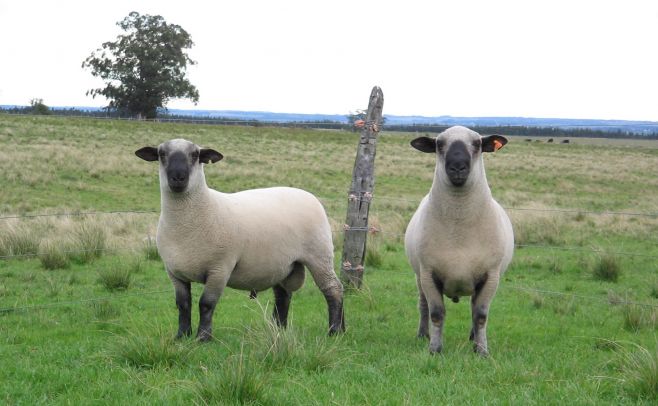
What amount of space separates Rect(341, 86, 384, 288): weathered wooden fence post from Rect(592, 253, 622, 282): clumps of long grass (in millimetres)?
4020

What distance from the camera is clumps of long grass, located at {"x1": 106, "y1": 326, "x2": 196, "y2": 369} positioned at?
5.61 metres

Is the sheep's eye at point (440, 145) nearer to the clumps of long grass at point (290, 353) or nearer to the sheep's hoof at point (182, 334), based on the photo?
the clumps of long grass at point (290, 353)

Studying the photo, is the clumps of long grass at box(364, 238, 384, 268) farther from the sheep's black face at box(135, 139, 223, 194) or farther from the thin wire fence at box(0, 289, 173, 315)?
the sheep's black face at box(135, 139, 223, 194)

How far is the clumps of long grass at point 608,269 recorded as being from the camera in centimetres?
1112

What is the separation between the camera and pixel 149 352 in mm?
5621

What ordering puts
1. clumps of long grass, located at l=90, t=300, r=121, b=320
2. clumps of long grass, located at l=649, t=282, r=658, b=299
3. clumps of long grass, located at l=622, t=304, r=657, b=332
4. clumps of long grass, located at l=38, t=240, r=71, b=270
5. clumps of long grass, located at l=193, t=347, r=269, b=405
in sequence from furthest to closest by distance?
1. clumps of long grass, located at l=38, t=240, r=71, b=270
2. clumps of long grass, located at l=649, t=282, r=658, b=299
3. clumps of long grass, located at l=90, t=300, r=121, b=320
4. clumps of long grass, located at l=622, t=304, r=657, b=332
5. clumps of long grass, located at l=193, t=347, r=269, b=405

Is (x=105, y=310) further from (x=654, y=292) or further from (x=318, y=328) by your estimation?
(x=654, y=292)

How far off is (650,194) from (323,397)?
89.3ft

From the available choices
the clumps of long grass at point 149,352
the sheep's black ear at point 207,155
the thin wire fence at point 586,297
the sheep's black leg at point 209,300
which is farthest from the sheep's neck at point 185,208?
the thin wire fence at point 586,297

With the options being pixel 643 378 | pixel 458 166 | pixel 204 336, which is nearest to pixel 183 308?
pixel 204 336

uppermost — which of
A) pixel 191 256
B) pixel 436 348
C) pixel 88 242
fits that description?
pixel 191 256

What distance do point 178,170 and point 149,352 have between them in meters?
1.73

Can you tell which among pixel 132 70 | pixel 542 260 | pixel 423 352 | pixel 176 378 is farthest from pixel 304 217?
pixel 132 70

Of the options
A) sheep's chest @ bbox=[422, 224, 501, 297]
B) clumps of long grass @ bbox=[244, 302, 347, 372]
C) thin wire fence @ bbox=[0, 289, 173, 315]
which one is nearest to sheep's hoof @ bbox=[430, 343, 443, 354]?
sheep's chest @ bbox=[422, 224, 501, 297]
